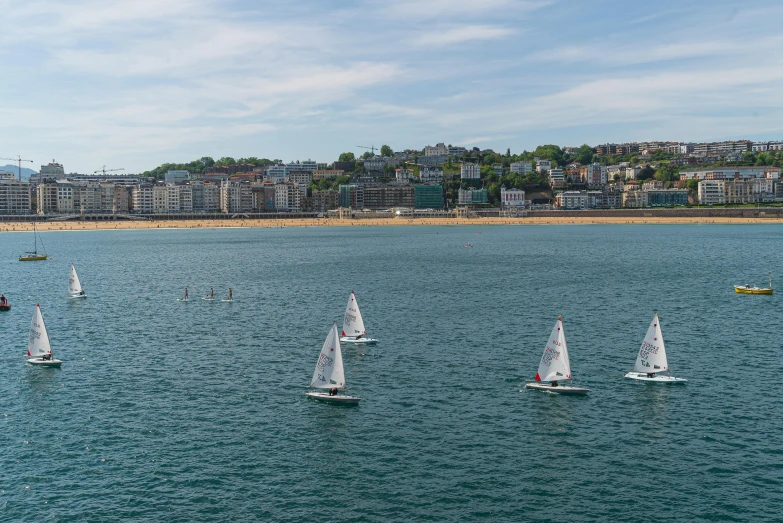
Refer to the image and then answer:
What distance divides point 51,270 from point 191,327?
226ft

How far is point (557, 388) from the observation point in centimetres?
4234

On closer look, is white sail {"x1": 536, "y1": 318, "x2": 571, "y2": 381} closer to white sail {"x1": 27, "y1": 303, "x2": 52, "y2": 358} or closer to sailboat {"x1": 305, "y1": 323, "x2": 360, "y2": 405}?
sailboat {"x1": 305, "y1": 323, "x2": 360, "y2": 405}

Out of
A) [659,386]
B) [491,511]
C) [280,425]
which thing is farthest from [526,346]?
[491,511]

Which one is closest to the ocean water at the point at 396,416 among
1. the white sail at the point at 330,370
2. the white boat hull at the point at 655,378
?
the white boat hull at the point at 655,378

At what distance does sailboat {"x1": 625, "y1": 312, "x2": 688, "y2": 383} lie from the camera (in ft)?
147

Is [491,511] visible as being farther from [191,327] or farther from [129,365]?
[191,327]

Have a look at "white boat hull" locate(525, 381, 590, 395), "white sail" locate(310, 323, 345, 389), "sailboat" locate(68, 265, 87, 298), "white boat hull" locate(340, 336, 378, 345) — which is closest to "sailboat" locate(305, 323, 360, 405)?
"white sail" locate(310, 323, 345, 389)

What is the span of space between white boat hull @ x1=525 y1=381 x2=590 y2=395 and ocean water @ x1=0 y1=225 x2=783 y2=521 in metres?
0.54

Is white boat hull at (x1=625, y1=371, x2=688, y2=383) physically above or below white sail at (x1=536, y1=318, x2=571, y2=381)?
below

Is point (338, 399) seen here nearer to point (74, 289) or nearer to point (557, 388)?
point (557, 388)

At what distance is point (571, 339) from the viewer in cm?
5684

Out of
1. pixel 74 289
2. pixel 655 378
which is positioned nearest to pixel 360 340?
pixel 655 378

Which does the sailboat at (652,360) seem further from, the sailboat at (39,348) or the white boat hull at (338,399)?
the sailboat at (39,348)

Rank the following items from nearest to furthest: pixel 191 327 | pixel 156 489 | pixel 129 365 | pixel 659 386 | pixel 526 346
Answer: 1. pixel 156 489
2. pixel 659 386
3. pixel 129 365
4. pixel 526 346
5. pixel 191 327
